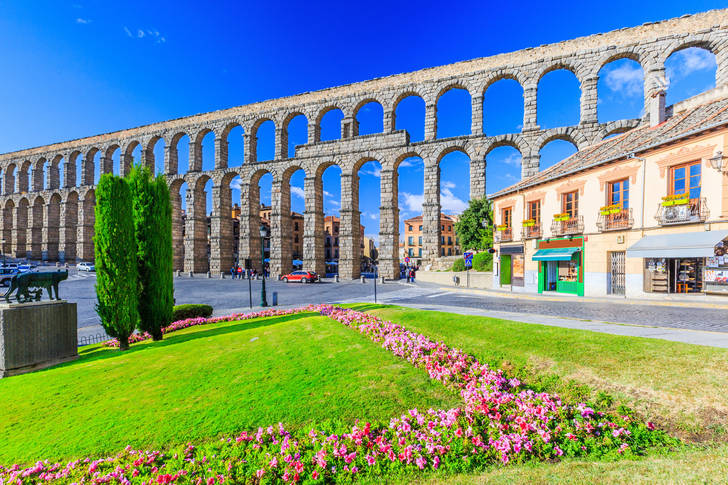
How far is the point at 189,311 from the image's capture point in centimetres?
1313

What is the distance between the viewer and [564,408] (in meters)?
3.89

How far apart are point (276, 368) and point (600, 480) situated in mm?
4759

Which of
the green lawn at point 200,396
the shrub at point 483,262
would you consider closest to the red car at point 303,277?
the shrub at point 483,262

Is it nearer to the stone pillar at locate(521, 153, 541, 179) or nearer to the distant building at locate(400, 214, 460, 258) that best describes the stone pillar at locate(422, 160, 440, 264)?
the stone pillar at locate(521, 153, 541, 179)

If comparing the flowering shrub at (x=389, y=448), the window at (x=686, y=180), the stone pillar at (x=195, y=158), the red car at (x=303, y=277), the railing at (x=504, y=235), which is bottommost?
the red car at (x=303, y=277)

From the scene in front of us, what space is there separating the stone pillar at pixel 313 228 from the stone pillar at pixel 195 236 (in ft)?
54.7

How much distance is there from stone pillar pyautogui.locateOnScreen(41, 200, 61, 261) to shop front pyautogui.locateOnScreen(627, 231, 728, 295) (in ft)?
255

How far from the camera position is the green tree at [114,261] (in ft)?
29.6

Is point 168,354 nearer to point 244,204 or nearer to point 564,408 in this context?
point 564,408

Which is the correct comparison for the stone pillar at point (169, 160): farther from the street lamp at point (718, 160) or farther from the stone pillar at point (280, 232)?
the street lamp at point (718, 160)

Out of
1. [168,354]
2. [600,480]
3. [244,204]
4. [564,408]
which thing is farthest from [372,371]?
[244,204]

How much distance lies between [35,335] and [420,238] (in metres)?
66.4

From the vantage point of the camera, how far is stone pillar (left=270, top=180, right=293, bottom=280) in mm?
37753

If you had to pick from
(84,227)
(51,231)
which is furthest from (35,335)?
(51,231)
